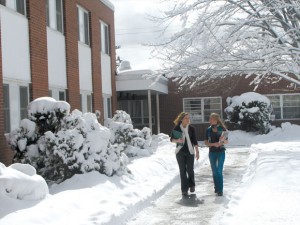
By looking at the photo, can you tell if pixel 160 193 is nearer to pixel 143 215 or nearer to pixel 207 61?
pixel 143 215

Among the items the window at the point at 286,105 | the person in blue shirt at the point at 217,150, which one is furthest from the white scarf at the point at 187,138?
the window at the point at 286,105

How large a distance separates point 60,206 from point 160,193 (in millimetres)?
2917

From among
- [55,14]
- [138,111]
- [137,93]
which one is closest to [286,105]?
[138,111]

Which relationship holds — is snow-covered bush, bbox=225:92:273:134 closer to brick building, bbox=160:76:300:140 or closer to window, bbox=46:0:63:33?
brick building, bbox=160:76:300:140

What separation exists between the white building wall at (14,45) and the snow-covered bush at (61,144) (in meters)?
1.63

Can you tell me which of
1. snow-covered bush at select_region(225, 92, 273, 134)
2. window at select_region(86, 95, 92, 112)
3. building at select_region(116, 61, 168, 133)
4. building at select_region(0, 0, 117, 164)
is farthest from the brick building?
window at select_region(86, 95, 92, 112)

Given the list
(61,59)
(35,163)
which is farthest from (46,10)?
(35,163)

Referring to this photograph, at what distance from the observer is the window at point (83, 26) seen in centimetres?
1795

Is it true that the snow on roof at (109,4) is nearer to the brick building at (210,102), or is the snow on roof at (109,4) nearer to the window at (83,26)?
the window at (83,26)

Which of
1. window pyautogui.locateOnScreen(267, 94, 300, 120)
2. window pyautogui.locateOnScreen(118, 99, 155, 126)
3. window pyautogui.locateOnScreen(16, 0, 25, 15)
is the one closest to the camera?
window pyautogui.locateOnScreen(16, 0, 25, 15)

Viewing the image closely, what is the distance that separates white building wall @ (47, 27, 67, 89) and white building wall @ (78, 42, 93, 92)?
6.03 feet

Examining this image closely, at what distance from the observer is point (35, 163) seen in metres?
10.4

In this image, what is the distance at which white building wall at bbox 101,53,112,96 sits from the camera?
68.2 ft

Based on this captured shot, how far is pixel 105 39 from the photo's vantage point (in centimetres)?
2167
